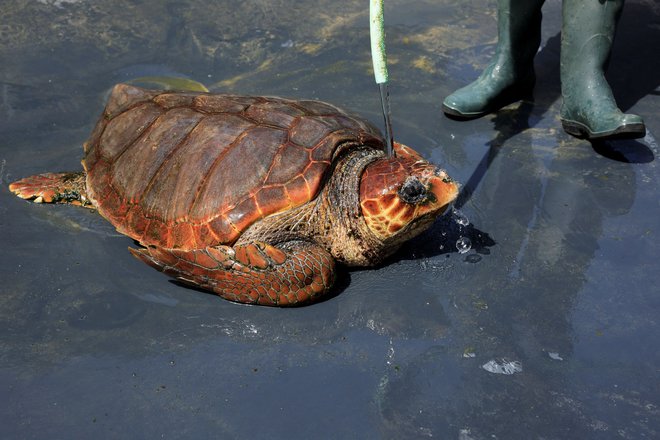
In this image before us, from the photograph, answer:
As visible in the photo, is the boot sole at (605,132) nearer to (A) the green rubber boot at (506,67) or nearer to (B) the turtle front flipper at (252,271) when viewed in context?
(A) the green rubber boot at (506,67)

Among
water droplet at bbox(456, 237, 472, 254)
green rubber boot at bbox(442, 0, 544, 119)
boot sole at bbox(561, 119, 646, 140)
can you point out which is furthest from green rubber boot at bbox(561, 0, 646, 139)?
water droplet at bbox(456, 237, 472, 254)

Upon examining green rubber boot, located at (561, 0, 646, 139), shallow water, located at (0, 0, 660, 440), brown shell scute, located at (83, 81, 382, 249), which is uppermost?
green rubber boot, located at (561, 0, 646, 139)

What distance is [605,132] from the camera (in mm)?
3967

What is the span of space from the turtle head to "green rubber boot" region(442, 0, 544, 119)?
1.51 meters

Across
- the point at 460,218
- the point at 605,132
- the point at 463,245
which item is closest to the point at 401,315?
the point at 463,245

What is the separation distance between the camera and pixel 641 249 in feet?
10.7

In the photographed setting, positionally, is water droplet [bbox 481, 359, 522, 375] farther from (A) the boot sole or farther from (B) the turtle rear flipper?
(B) the turtle rear flipper

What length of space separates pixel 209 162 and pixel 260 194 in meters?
0.34

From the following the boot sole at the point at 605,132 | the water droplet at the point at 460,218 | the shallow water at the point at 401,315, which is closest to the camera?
the shallow water at the point at 401,315

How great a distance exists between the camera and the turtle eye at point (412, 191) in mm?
2924

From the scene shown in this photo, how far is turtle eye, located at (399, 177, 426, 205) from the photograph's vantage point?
2924mm

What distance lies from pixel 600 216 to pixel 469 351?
4.41 feet

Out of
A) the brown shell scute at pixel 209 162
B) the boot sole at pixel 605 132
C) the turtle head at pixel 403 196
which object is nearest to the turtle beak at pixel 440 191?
the turtle head at pixel 403 196

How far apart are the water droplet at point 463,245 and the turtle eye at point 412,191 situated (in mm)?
520
